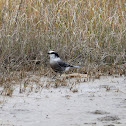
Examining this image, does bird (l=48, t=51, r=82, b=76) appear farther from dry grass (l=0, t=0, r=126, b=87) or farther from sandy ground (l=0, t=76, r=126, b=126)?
sandy ground (l=0, t=76, r=126, b=126)

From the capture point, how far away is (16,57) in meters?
7.91

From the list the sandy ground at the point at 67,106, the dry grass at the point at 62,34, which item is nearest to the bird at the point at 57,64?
the dry grass at the point at 62,34

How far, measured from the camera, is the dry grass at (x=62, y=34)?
791 cm

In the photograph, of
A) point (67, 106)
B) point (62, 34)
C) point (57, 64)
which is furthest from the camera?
point (62, 34)

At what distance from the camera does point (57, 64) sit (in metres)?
7.39

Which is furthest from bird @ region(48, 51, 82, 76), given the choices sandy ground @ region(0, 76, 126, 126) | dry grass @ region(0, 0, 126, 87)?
sandy ground @ region(0, 76, 126, 126)

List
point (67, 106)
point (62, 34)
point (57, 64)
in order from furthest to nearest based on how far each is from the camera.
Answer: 1. point (62, 34)
2. point (57, 64)
3. point (67, 106)

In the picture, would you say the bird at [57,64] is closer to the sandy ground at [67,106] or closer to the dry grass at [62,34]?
the dry grass at [62,34]

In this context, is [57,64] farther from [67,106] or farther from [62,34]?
[67,106]

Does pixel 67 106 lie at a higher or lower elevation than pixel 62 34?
lower

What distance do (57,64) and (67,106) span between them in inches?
92.3

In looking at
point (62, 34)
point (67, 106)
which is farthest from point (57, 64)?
point (67, 106)

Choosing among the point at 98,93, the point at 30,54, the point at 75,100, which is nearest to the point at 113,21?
the point at 30,54

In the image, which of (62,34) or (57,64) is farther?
(62,34)
